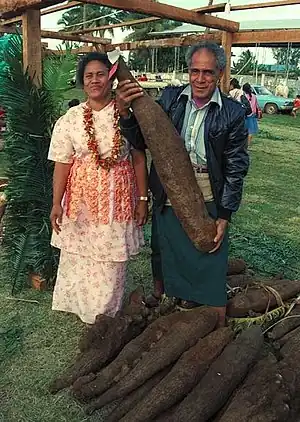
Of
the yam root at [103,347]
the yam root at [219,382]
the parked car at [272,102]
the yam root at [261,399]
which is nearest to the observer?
the yam root at [261,399]

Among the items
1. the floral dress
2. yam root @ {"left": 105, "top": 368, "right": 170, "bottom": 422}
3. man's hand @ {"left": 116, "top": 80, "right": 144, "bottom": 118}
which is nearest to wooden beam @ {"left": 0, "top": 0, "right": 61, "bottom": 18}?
the floral dress

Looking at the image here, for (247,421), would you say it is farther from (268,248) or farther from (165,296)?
Answer: (268,248)

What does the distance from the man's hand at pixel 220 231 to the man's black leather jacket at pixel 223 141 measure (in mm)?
29

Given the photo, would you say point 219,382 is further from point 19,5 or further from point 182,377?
point 19,5

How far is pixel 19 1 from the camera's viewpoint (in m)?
3.46

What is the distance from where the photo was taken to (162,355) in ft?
8.52

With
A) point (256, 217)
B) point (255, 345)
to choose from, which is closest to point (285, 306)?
point (255, 345)

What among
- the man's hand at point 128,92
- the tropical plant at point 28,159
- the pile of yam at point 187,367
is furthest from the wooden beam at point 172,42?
the pile of yam at point 187,367

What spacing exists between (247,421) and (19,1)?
9.60 ft

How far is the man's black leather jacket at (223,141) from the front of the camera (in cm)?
268

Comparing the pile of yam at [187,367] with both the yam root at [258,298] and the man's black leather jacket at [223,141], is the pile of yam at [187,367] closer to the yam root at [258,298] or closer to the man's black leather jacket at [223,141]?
the yam root at [258,298]

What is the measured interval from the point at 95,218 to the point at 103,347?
786mm

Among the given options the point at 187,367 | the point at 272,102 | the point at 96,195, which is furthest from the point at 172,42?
the point at 272,102

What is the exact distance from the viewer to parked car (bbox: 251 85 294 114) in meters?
25.1
